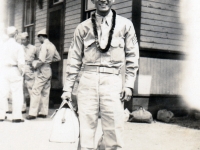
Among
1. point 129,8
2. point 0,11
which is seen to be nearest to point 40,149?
point 129,8

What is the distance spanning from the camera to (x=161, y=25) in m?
8.80

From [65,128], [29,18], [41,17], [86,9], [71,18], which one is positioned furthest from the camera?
[29,18]

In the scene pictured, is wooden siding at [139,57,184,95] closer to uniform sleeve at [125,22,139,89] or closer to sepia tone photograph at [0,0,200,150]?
sepia tone photograph at [0,0,200,150]

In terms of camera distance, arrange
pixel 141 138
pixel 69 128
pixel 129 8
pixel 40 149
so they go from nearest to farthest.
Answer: pixel 69 128 → pixel 40 149 → pixel 141 138 → pixel 129 8

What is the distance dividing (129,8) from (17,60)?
3.11 meters

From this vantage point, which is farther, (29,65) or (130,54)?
(29,65)

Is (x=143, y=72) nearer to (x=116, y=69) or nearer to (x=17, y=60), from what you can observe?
(x=17, y=60)

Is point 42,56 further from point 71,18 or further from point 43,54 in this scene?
point 71,18

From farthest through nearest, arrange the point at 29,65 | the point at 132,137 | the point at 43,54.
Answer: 1. the point at 29,65
2. the point at 43,54
3. the point at 132,137

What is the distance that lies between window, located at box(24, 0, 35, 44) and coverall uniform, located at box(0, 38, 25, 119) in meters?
6.36

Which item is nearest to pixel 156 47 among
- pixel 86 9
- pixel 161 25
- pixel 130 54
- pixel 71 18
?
pixel 161 25

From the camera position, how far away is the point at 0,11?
18.1 m

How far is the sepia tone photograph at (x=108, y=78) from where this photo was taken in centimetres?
348

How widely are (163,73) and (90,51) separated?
5673 millimetres
